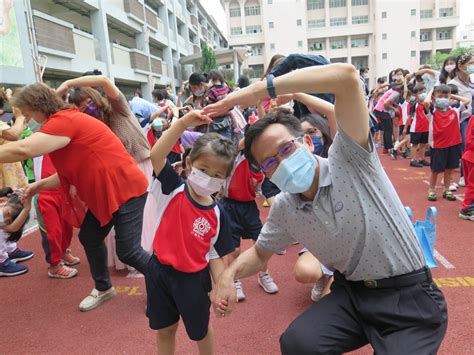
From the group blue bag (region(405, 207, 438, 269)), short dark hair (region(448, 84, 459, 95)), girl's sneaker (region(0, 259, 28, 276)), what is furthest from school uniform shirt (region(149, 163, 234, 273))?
short dark hair (region(448, 84, 459, 95))

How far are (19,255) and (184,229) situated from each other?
3196mm

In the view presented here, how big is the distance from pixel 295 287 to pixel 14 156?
2328mm

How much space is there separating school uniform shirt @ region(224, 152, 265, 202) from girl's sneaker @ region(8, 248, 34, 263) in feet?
8.73

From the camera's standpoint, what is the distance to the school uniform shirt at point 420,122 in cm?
699

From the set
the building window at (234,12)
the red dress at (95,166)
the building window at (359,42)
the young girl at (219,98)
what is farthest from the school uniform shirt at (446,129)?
the building window at (234,12)

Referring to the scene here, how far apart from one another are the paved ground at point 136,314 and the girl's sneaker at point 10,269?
3.1 inches

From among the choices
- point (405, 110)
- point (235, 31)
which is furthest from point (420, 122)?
point (235, 31)

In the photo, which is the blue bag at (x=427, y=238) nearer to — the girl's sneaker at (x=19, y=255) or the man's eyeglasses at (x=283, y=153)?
Result: the man's eyeglasses at (x=283, y=153)

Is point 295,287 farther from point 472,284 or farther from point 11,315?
point 11,315

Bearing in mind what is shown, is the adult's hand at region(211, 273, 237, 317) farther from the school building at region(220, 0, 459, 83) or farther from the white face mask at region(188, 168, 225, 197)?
the school building at region(220, 0, 459, 83)

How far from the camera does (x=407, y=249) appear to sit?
1.52 metres

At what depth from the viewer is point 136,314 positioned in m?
2.88

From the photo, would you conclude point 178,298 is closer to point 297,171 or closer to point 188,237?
point 188,237

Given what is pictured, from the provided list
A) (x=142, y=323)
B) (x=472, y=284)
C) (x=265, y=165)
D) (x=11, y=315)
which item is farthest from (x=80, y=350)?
(x=472, y=284)
